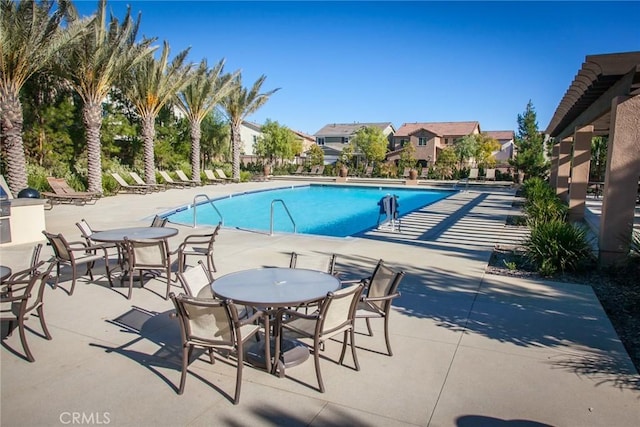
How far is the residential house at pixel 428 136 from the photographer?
5434cm

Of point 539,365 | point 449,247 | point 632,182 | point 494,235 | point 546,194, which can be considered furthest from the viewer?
point 546,194

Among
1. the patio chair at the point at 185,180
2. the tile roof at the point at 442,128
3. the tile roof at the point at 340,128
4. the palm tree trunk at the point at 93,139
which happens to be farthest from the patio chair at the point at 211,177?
the tile roof at the point at 340,128

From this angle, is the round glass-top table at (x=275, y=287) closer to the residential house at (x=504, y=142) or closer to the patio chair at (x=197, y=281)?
the patio chair at (x=197, y=281)

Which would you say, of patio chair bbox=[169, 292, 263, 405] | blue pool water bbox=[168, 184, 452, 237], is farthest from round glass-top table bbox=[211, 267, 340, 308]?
blue pool water bbox=[168, 184, 452, 237]

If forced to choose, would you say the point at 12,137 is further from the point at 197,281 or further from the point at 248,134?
the point at 248,134

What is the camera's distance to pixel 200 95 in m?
26.0

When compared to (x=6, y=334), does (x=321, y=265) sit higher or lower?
higher

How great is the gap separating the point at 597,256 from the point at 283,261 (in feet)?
18.8

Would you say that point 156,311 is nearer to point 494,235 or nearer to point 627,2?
point 494,235

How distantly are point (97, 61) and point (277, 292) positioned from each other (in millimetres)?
17358

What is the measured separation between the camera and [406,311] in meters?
5.25

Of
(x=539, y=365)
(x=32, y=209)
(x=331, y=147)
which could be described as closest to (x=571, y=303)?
(x=539, y=365)

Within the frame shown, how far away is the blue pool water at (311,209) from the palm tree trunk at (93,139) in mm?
4684

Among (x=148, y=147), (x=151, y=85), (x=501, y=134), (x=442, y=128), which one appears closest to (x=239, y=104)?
(x=151, y=85)
